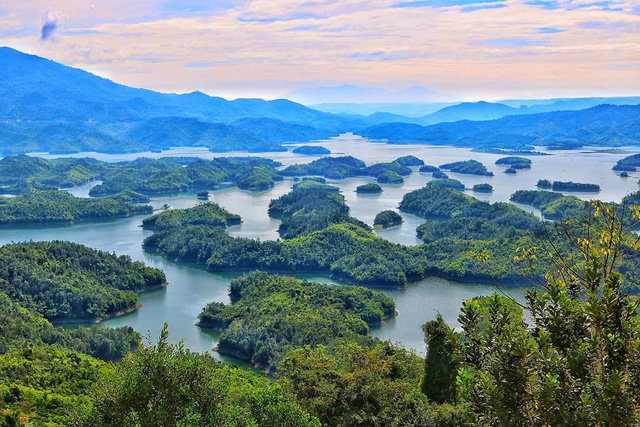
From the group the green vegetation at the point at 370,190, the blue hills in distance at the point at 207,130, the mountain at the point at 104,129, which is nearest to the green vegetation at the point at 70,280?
the green vegetation at the point at 370,190

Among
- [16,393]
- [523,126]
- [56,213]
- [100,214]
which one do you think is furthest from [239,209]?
[523,126]

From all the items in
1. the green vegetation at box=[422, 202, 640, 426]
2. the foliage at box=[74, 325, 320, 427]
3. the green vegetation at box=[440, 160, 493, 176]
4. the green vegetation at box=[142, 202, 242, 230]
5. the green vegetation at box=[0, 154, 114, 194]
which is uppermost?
the green vegetation at box=[422, 202, 640, 426]

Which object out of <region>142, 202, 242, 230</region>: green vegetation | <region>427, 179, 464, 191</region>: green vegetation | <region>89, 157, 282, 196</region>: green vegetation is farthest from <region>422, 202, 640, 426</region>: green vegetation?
<region>89, 157, 282, 196</region>: green vegetation

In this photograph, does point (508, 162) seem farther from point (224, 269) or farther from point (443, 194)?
point (224, 269)

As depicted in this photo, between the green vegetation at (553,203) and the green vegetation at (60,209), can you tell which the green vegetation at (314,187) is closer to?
the green vegetation at (60,209)

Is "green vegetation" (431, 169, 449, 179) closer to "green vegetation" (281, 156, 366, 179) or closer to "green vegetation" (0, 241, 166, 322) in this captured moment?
"green vegetation" (281, 156, 366, 179)
